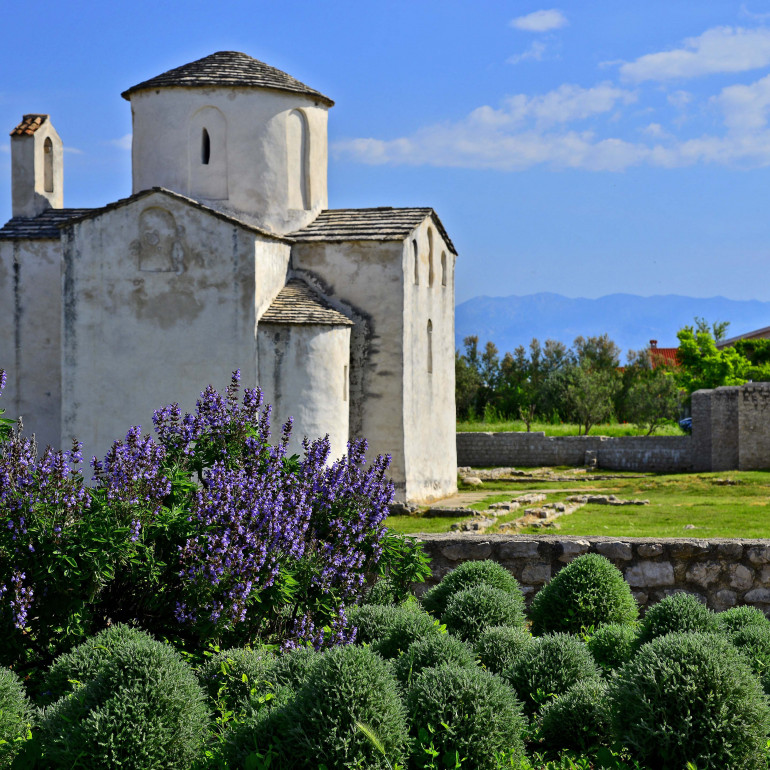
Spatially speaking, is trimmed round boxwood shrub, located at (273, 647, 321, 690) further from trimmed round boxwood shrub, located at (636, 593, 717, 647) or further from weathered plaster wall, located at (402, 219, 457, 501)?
weathered plaster wall, located at (402, 219, 457, 501)

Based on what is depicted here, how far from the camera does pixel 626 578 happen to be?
7.75 meters

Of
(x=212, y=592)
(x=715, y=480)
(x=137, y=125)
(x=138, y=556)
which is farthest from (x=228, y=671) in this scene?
(x=715, y=480)

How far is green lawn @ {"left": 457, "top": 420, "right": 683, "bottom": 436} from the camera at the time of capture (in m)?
34.7

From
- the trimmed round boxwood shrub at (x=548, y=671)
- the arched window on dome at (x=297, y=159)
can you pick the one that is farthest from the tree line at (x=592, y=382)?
the trimmed round boxwood shrub at (x=548, y=671)

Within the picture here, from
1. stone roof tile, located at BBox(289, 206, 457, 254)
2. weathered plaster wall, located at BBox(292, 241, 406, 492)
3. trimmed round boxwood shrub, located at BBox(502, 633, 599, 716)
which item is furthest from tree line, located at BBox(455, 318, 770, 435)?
trimmed round boxwood shrub, located at BBox(502, 633, 599, 716)

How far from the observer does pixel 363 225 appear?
1930cm

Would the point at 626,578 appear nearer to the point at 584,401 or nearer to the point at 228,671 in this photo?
the point at 228,671

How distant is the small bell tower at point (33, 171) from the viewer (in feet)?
67.8

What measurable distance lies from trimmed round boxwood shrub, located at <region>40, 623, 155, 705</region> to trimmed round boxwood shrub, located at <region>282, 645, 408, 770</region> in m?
1.15

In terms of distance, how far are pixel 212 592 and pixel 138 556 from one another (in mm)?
507

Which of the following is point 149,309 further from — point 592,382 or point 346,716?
point 592,382

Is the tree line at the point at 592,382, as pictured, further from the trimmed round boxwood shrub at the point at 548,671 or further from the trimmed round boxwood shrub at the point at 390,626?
the trimmed round boxwood shrub at the point at 548,671

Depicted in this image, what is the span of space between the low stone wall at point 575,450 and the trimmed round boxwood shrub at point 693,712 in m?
24.5

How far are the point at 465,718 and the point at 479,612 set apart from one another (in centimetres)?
193
